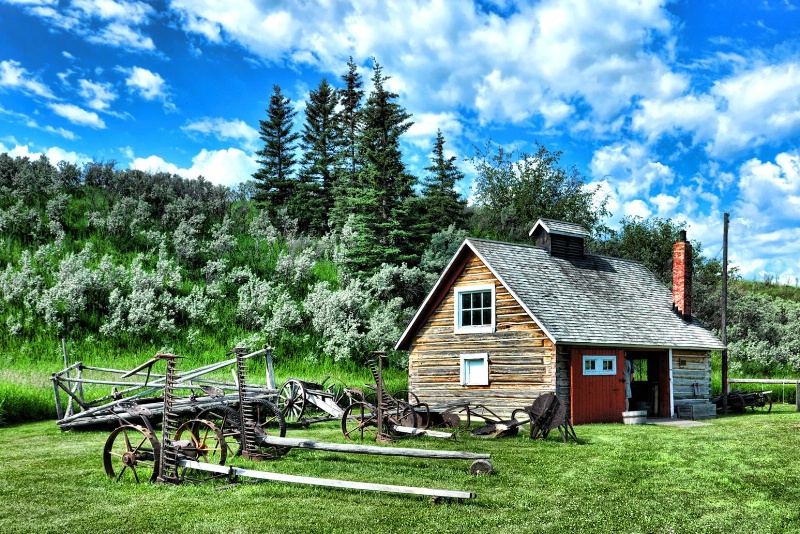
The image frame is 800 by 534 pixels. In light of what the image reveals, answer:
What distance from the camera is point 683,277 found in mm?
29125

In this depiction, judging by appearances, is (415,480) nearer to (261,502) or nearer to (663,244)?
(261,502)

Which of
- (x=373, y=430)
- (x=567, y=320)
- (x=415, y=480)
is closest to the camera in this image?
(x=415, y=480)

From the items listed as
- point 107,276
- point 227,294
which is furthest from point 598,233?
point 107,276

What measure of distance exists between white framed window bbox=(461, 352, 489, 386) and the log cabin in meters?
0.04

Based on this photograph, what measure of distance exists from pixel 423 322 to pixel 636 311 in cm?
822

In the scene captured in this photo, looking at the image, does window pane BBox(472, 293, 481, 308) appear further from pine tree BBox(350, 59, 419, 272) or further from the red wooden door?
pine tree BBox(350, 59, 419, 272)

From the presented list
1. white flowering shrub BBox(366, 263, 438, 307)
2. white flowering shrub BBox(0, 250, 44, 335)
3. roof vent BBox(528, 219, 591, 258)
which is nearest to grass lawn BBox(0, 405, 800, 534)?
roof vent BBox(528, 219, 591, 258)

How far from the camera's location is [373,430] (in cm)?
1862

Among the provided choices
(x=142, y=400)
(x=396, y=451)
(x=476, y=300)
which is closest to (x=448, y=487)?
(x=396, y=451)

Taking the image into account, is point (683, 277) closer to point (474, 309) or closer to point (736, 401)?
point (736, 401)

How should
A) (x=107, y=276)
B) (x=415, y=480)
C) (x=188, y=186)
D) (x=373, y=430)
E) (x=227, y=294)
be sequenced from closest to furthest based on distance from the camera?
(x=415, y=480) < (x=373, y=430) < (x=107, y=276) < (x=227, y=294) < (x=188, y=186)

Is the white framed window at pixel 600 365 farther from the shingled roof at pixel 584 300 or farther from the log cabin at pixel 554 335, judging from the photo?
the shingled roof at pixel 584 300

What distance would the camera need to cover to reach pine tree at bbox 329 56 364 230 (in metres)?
45.7

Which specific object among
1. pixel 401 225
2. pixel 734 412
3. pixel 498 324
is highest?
pixel 401 225
